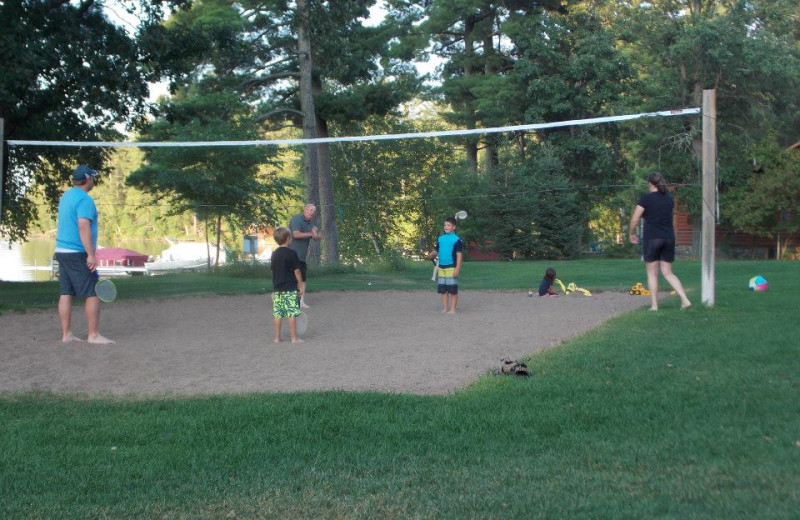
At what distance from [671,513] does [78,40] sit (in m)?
16.3

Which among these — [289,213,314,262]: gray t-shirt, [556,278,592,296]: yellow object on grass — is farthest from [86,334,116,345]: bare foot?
[556,278,592,296]: yellow object on grass

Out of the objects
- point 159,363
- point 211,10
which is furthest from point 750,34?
point 159,363

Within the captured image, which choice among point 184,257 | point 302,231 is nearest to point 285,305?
point 302,231

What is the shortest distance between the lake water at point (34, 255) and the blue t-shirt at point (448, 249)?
53.2 ft

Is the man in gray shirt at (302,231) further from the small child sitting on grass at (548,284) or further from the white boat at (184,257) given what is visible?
the white boat at (184,257)

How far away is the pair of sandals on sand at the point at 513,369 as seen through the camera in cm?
768

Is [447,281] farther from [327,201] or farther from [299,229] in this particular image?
[327,201]

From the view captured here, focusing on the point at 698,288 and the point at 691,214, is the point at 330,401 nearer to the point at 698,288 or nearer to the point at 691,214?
the point at 698,288

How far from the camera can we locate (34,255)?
28.5 m

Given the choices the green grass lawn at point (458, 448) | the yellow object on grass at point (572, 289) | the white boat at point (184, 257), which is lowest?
the green grass lawn at point (458, 448)

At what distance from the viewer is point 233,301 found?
16.7 m

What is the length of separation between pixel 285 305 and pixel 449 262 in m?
3.93

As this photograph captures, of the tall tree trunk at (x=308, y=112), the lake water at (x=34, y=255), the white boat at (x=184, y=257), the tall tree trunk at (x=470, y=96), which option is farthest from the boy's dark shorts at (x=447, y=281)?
the tall tree trunk at (x=470, y=96)

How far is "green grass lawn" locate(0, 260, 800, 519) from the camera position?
14.3 feet
